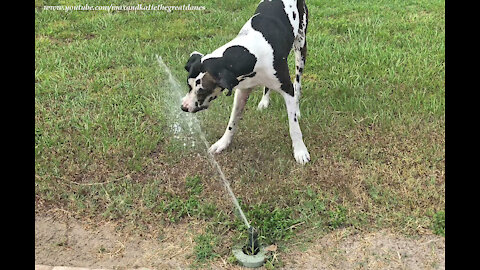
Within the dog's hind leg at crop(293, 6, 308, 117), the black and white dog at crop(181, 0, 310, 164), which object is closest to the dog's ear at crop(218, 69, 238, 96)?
the black and white dog at crop(181, 0, 310, 164)

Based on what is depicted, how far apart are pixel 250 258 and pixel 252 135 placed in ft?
5.15

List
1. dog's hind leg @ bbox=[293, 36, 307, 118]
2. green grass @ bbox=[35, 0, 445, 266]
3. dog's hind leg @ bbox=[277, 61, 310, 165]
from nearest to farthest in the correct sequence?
green grass @ bbox=[35, 0, 445, 266] < dog's hind leg @ bbox=[277, 61, 310, 165] < dog's hind leg @ bbox=[293, 36, 307, 118]

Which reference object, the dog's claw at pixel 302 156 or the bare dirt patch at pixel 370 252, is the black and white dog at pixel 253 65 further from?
the bare dirt patch at pixel 370 252

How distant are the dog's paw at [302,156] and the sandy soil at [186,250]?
840mm

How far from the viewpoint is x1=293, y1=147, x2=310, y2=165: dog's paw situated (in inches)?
159

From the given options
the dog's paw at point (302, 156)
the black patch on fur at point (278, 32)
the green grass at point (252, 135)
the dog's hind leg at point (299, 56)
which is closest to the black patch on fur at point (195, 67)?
the black patch on fur at point (278, 32)

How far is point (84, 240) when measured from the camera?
131 inches

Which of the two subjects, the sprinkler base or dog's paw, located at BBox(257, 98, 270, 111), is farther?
dog's paw, located at BBox(257, 98, 270, 111)

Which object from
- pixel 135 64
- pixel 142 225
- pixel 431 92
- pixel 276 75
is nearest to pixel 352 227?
pixel 276 75

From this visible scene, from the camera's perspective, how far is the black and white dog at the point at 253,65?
132 inches

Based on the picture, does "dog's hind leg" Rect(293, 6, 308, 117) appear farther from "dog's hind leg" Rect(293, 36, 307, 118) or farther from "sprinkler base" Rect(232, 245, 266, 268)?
"sprinkler base" Rect(232, 245, 266, 268)

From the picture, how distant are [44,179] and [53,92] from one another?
1566 mm

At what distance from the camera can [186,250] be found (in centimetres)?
321

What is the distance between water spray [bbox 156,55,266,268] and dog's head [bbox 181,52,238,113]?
2.47 feet
